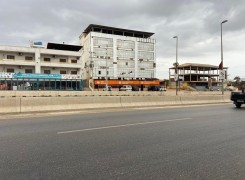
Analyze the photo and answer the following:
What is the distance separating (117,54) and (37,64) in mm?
33557

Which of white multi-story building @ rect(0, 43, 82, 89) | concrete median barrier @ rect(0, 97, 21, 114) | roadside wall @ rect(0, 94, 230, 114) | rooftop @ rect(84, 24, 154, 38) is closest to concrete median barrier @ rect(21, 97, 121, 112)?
roadside wall @ rect(0, 94, 230, 114)

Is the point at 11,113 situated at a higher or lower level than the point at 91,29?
lower

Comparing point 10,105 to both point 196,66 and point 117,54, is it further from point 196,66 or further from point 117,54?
point 196,66

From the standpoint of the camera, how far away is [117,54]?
87.4 meters

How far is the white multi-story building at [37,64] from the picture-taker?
56.7 metres

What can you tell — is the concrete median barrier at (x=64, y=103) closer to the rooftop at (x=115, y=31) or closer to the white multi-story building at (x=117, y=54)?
the white multi-story building at (x=117, y=54)

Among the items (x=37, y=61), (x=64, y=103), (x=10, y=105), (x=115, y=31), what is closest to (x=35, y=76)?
(x=37, y=61)

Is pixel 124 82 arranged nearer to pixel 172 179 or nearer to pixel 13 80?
pixel 13 80

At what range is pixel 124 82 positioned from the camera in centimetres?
7912

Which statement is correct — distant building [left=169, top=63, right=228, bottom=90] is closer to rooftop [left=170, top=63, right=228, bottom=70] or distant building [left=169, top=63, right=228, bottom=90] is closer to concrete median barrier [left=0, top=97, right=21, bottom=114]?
rooftop [left=170, top=63, right=228, bottom=70]

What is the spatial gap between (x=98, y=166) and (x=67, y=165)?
0.60 m

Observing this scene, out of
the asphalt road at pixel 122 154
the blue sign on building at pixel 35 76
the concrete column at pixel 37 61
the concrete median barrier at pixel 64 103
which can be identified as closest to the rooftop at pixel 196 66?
the blue sign on building at pixel 35 76

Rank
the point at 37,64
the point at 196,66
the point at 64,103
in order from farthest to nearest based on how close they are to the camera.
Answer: the point at 196,66, the point at 37,64, the point at 64,103

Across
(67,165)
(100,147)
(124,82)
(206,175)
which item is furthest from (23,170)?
(124,82)
